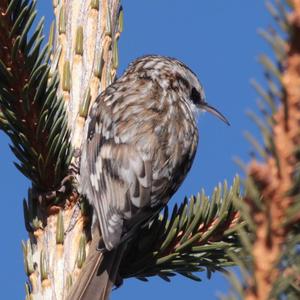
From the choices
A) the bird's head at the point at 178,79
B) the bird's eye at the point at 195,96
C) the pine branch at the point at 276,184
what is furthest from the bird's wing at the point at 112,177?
the pine branch at the point at 276,184

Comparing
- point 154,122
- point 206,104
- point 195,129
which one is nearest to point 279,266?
point 154,122

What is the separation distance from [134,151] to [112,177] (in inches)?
5.9

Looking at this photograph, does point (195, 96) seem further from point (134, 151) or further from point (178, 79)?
point (134, 151)

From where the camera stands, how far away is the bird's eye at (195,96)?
335 centimetres

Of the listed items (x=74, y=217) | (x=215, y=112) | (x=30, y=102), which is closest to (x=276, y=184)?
(x=30, y=102)

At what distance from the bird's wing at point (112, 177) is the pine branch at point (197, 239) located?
313 millimetres

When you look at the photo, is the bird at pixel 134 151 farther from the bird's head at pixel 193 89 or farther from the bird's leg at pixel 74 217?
the bird's leg at pixel 74 217

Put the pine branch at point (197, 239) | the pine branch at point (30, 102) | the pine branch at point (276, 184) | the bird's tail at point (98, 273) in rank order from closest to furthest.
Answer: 1. the pine branch at point (276, 184)
2. the pine branch at point (30, 102)
3. the pine branch at point (197, 239)
4. the bird's tail at point (98, 273)

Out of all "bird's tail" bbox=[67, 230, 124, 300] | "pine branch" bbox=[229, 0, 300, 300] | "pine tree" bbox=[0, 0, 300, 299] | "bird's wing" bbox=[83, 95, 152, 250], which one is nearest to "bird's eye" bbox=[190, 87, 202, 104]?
"bird's wing" bbox=[83, 95, 152, 250]

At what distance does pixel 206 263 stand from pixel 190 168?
1046 millimetres

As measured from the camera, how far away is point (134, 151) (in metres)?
2.72

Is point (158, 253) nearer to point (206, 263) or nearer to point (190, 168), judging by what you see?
point (206, 263)

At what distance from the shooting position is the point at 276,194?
1.93 feet

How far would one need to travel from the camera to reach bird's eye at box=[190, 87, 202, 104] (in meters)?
3.35
